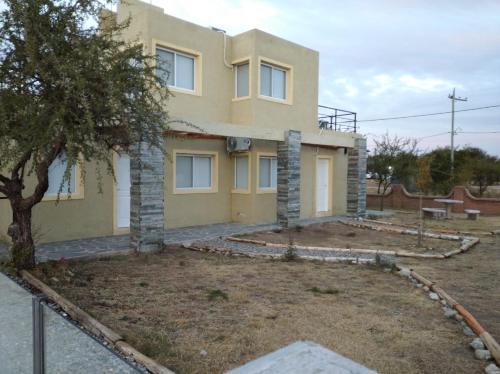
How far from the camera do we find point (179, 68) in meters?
12.8

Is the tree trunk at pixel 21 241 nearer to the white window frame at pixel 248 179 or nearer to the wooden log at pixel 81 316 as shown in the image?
the wooden log at pixel 81 316

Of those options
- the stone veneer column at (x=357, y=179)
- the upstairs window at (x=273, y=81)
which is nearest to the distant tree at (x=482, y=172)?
the stone veneer column at (x=357, y=179)

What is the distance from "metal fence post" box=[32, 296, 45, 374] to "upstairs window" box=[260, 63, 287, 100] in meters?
12.0

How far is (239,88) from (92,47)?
340 inches

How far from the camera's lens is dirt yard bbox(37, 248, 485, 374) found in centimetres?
436

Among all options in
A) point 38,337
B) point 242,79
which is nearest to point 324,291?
point 38,337

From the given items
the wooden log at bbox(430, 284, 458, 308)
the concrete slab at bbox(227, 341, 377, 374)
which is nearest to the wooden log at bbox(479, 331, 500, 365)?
the wooden log at bbox(430, 284, 458, 308)

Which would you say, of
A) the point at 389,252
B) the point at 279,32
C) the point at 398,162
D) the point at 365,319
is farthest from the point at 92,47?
the point at 398,162

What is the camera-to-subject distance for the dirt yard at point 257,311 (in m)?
4.36

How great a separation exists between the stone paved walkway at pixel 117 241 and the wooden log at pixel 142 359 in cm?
494

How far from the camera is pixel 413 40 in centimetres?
1642

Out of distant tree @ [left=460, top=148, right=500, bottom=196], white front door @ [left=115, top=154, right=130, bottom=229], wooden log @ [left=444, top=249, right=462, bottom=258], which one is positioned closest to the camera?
wooden log @ [left=444, top=249, right=462, bottom=258]

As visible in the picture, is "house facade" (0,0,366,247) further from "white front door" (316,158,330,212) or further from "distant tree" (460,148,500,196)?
"distant tree" (460,148,500,196)

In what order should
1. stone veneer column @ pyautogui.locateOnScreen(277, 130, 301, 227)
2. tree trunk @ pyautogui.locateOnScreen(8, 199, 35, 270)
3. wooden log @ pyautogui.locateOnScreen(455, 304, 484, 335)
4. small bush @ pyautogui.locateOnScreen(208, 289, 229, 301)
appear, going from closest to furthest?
wooden log @ pyautogui.locateOnScreen(455, 304, 484, 335), small bush @ pyautogui.locateOnScreen(208, 289, 229, 301), tree trunk @ pyautogui.locateOnScreen(8, 199, 35, 270), stone veneer column @ pyautogui.locateOnScreen(277, 130, 301, 227)
